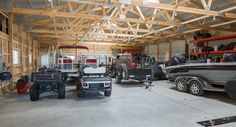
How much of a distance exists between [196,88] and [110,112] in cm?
395

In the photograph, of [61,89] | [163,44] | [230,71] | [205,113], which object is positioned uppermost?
[163,44]

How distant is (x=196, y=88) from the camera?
672 cm

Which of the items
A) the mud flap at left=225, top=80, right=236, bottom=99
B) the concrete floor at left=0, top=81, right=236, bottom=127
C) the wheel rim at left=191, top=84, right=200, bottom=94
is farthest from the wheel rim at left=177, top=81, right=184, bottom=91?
the mud flap at left=225, top=80, right=236, bottom=99

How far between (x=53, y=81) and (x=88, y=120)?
259 cm

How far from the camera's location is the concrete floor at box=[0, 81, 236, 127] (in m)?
3.77

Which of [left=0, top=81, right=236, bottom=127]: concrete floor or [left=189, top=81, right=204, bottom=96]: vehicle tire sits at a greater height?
[left=189, top=81, right=204, bottom=96]: vehicle tire

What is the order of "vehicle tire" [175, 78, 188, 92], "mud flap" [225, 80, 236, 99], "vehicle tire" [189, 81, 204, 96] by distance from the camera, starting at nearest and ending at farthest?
"mud flap" [225, 80, 236, 99] → "vehicle tire" [189, 81, 204, 96] → "vehicle tire" [175, 78, 188, 92]

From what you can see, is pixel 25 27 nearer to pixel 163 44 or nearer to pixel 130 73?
pixel 130 73

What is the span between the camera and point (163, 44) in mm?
17281

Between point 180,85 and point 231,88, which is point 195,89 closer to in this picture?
point 180,85

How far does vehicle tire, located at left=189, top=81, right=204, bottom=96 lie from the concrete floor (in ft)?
2.12

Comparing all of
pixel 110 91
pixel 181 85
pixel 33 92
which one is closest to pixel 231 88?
pixel 181 85

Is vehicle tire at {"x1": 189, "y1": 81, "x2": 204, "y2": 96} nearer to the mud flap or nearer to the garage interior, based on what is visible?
the garage interior

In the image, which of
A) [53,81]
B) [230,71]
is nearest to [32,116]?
[53,81]
